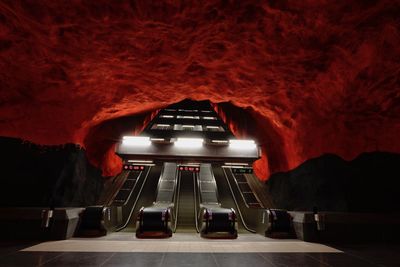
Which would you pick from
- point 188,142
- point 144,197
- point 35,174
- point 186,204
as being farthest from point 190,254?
point 188,142

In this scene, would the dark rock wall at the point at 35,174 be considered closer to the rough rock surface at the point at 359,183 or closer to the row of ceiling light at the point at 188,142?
the row of ceiling light at the point at 188,142

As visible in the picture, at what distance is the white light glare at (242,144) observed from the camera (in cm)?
1539

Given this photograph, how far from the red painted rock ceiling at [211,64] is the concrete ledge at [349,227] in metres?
2.19

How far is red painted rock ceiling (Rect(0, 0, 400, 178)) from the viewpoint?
19.1ft

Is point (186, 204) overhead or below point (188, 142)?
below

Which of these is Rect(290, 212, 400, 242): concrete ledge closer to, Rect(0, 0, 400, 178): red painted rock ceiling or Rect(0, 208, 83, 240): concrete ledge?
Rect(0, 0, 400, 178): red painted rock ceiling

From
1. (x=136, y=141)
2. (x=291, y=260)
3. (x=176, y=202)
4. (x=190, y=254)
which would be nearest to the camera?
(x=291, y=260)

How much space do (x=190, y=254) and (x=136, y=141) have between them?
10316 millimetres

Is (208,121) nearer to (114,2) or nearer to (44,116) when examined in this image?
(44,116)

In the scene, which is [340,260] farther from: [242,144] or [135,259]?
[242,144]

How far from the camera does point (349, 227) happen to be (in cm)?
808

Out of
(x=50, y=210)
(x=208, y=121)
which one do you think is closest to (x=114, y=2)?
(x=50, y=210)

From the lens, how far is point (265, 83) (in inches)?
356

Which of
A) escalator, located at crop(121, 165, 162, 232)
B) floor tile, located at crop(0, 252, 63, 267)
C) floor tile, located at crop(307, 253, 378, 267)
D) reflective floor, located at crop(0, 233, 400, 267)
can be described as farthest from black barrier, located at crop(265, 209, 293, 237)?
floor tile, located at crop(0, 252, 63, 267)
